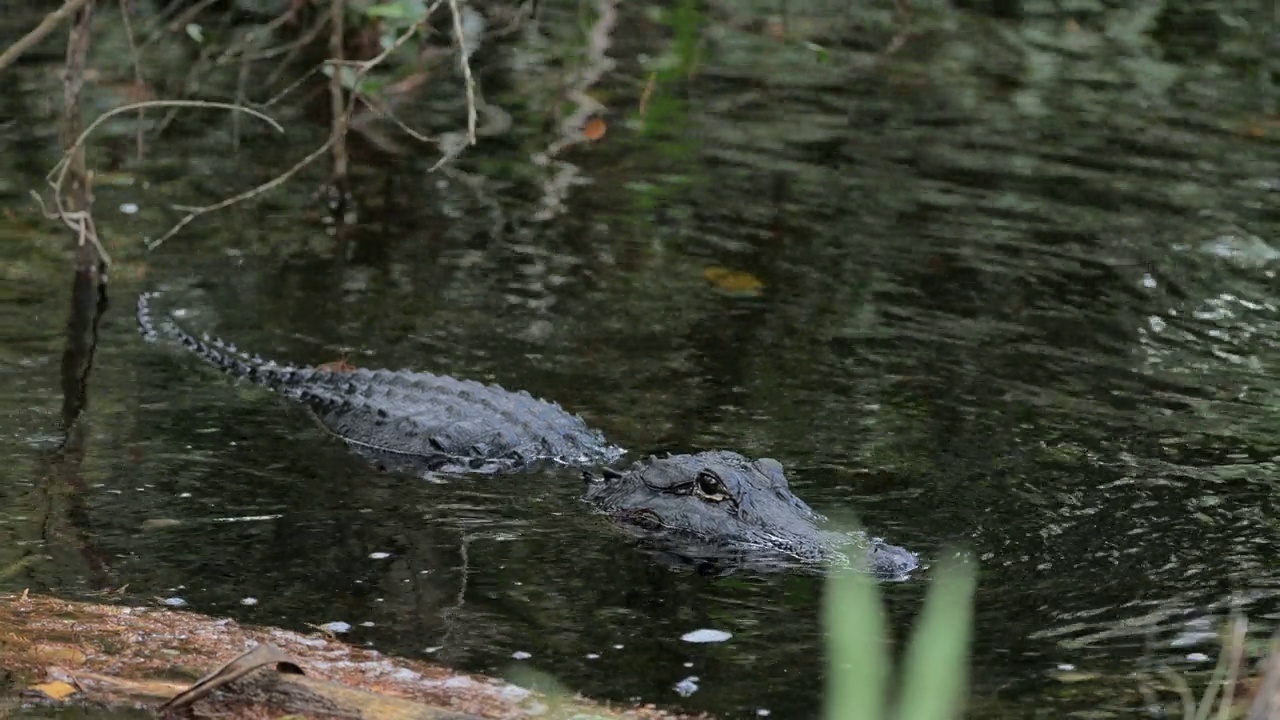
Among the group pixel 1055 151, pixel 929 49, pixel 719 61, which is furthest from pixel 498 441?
pixel 929 49

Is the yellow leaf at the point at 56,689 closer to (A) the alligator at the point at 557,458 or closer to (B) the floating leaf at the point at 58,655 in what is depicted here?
(B) the floating leaf at the point at 58,655

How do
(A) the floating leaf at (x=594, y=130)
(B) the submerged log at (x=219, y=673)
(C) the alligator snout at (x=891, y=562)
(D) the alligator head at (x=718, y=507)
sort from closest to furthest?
(B) the submerged log at (x=219, y=673) < (C) the alligator snout at (x=891, y=562) < (D) the alligator head at (x=718, y=507) < (A) the floating leaf at (x=594, y=130)

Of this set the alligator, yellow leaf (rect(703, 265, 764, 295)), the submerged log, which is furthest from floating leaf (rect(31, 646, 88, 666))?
yellow leaf (rect(703, 265, 764, 295))

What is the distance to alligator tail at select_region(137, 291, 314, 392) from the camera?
905 cm

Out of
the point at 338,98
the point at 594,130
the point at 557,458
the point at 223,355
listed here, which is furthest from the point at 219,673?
the point at 594,130

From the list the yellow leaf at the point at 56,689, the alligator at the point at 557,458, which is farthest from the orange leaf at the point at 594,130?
the yellow leaf at the point at 56,689

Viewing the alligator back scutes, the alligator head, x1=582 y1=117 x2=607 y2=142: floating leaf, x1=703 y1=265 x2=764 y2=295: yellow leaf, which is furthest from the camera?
x1=582 y1=117 x2=607 y2=142: floating leaf

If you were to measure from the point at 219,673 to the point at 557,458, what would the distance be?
348 centimetres

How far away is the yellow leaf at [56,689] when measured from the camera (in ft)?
17.3

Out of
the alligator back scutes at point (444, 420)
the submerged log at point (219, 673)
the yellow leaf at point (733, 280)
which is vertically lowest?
the alligator back scutes at point (444, 420)

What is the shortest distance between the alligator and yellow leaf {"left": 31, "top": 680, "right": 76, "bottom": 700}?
263 cm

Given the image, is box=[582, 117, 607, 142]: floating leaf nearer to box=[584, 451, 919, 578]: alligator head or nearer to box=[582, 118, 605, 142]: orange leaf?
box=[582, 118, 605, 142]: orange leaf

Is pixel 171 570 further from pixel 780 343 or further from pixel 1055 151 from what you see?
pixel 1055 151

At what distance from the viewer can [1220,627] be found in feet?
20.6
